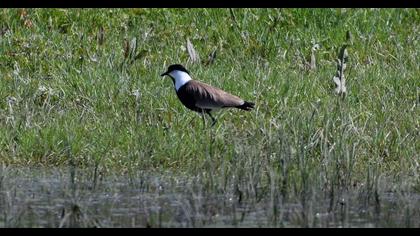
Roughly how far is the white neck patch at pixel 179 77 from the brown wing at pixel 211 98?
0.14 meters

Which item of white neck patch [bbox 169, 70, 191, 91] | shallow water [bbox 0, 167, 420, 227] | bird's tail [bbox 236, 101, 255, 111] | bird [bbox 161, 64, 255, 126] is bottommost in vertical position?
shallow water [bbox 0, 167, 420, 227]

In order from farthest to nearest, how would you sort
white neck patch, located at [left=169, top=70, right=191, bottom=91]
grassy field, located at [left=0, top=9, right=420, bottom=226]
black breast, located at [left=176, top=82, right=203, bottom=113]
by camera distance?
white neck patch, located at [left=169, top=70, right=191, bottom=91] < black breast, located at [left=176, top=82, right=203, bottom=113] < grassy field, located at [left=0, top=9, right=420, bottom=226]

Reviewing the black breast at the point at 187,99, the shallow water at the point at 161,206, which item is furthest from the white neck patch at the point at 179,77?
the shallow water at the point at 161,206

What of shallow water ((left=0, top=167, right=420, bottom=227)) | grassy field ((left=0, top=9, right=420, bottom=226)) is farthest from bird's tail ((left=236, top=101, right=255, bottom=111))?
shallow water ((left=0, top=167, right=420, bottom=227))

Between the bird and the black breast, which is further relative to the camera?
the black breast

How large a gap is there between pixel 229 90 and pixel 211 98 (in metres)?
0.66

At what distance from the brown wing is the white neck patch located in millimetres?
136

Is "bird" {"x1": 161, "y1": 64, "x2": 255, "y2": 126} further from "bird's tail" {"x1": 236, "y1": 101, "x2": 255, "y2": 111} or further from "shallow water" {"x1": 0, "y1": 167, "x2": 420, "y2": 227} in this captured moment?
"shallow water" {"x1": 0, "y1": 167, "x2": 420, "y2": 227}

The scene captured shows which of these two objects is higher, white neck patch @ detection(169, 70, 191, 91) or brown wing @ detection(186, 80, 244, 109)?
white neck patch @ detection(169, 70, 191, 91)

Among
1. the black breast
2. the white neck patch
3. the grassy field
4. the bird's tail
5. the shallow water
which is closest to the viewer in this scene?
the shallow water

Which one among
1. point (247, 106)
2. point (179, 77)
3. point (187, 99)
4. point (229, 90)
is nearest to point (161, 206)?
point (247, 106)

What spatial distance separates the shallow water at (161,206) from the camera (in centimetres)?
727

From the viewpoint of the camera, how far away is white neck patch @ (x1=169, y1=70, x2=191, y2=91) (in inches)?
407

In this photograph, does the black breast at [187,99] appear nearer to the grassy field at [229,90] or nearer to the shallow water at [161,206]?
the grassy field at [229,90]
